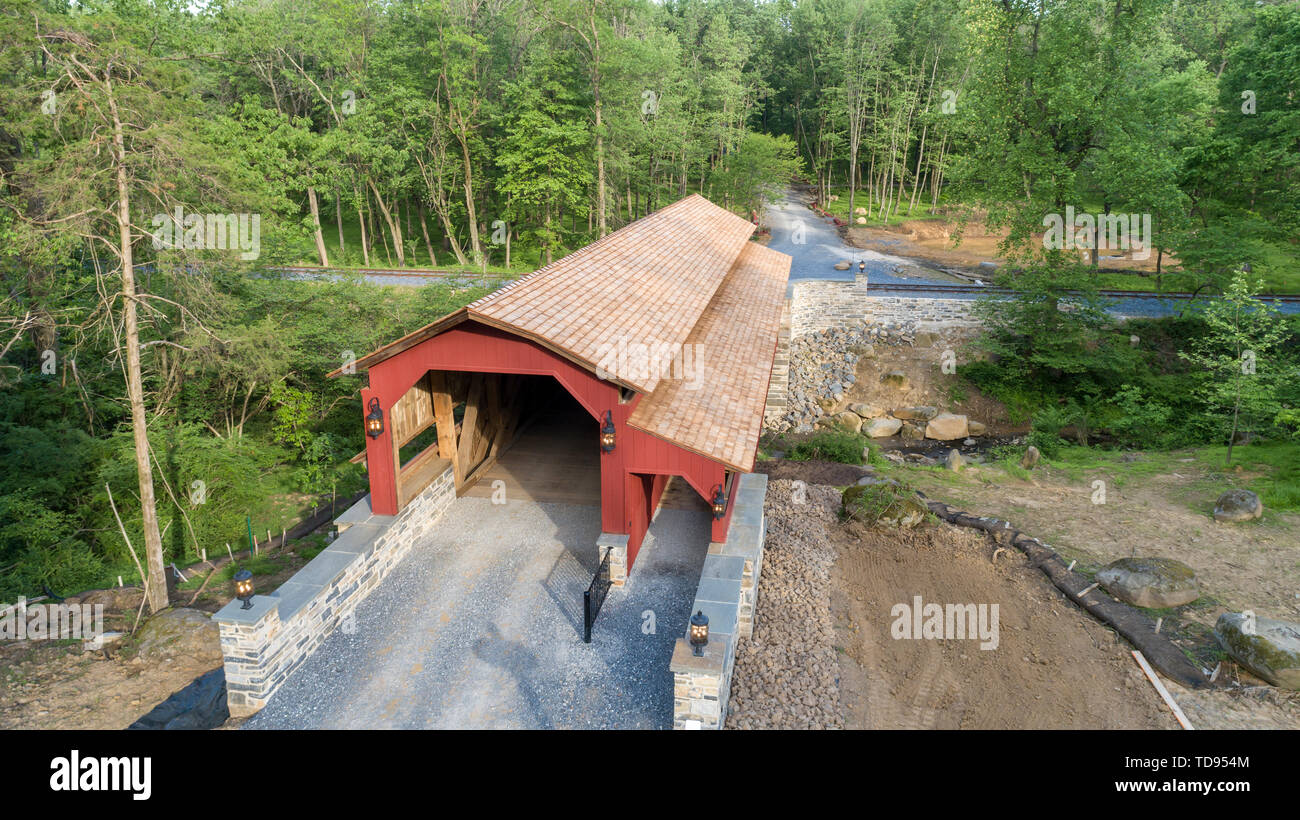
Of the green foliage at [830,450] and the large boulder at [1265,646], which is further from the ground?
the green foliage at [830,450]

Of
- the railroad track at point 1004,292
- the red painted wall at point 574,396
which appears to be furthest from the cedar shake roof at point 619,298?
the railroad track at point 1004,292

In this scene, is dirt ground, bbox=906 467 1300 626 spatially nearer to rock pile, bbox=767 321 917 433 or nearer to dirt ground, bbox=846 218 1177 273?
rock pile, bbox=767 321 917 433

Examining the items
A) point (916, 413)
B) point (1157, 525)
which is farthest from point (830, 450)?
point (1157, 525)

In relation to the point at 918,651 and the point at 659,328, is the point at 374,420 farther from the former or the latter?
the point at 918,651

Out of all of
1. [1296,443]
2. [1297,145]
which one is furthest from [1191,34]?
[1296,443]

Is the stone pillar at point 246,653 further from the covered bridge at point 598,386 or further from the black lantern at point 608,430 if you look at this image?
the black lantern at point 608,430

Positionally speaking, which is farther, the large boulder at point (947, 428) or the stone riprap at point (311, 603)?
the large boulder at point (947, 428)
